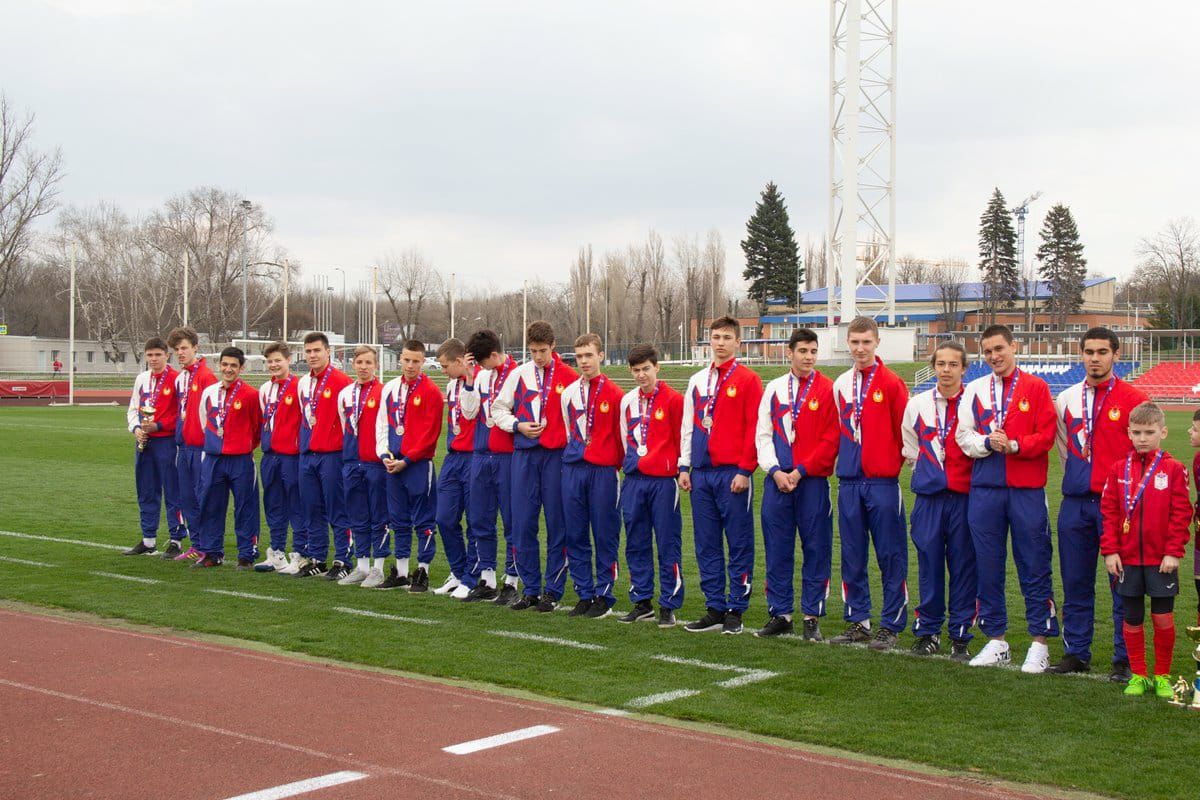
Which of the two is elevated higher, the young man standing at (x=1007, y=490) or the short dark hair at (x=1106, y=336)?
the short dark hair at (x=1106, y=336)

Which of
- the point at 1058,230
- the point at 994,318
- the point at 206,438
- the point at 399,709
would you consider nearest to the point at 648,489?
the point at 399,709

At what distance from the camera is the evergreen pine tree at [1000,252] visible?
288 ft

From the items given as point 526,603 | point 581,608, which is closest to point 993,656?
point 581,608

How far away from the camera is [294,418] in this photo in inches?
430

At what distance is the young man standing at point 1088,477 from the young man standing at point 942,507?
619 millimetres

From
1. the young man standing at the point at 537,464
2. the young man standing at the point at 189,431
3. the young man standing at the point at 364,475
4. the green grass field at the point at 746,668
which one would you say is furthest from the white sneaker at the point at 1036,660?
the young man standing at the point at 189,431

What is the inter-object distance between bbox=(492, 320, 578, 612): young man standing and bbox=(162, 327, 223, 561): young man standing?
13.1 feet

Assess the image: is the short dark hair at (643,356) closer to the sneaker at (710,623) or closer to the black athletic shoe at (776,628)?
the sneaker at (710,623)

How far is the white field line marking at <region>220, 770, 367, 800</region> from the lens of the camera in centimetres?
485

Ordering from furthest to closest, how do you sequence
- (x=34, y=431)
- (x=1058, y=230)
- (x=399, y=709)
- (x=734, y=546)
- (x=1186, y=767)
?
(x=1058, y=230) < (x=34, y=431) < (x=734, y=546) < (x=399, y=709) < (x=1186, y=767)

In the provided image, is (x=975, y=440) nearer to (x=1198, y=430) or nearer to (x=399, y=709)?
(x=1198, y=430)

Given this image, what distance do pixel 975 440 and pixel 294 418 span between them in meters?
6.56

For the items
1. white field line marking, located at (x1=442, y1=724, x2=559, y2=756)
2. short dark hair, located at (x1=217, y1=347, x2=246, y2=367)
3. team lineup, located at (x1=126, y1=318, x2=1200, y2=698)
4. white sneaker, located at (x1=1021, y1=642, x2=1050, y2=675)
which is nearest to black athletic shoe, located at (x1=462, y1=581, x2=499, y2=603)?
team lineup, located at (x1=126, y1=318, x2=1200, y2=698)

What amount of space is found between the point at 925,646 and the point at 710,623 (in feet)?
5.16
